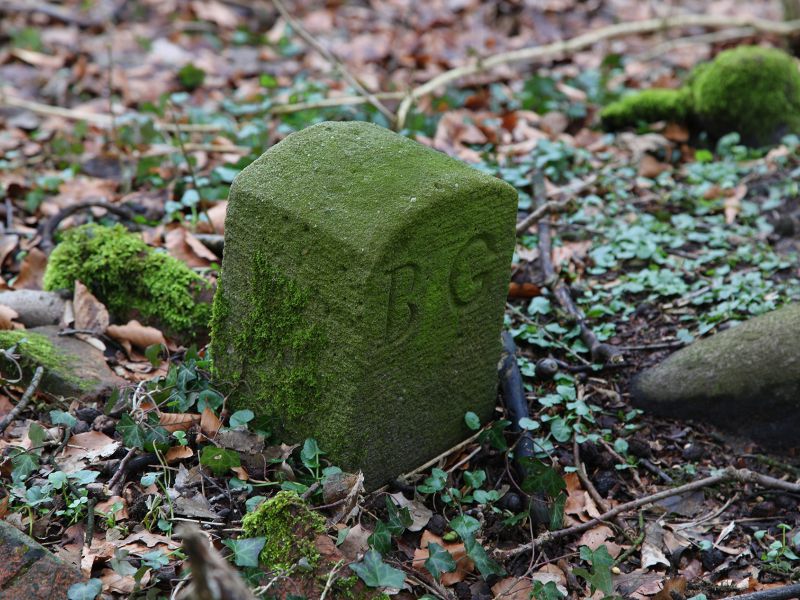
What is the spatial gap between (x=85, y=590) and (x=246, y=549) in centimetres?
42

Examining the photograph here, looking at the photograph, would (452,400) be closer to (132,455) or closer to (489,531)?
(489,531)

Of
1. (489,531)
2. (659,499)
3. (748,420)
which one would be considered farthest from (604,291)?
(489,531)

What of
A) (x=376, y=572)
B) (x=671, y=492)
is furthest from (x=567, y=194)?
(x=376, y=572)

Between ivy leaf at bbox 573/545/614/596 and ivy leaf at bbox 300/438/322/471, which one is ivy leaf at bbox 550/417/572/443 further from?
ivy leaf at bbox 300/438/322/471

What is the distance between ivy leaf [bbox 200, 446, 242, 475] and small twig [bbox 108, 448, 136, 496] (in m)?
0.24

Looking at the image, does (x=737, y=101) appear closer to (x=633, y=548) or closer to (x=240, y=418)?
(x=633, y=548)

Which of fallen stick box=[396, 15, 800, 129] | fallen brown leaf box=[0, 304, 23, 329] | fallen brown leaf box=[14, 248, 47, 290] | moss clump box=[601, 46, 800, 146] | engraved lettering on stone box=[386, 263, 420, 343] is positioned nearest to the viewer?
engraved lettering on stone box=[386, 263, 420, 343]

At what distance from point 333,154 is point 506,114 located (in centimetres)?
329

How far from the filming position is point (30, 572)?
2.22 metres

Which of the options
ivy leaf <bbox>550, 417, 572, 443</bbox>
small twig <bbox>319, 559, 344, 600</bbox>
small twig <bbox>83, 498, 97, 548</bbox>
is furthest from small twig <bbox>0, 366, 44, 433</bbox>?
A: ivy leaf <bbox>550, 417, 572, 443</bbox>

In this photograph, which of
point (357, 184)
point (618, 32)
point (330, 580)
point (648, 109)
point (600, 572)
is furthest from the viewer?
point (618, 32)

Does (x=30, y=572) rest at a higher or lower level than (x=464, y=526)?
higher

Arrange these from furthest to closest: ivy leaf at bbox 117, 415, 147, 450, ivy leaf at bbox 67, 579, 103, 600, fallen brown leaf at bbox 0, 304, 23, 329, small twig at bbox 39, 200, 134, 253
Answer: small twig at bbox 39, 200, 134, 253 → fallen brown leaf at bbox 0, 304, 23, 329 → ivy leaf at bbox 117, 415, 147, 450 → ivy leaf at bbox 67, 579, 103, 600

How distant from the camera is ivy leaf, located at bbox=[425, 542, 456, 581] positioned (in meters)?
2.51
